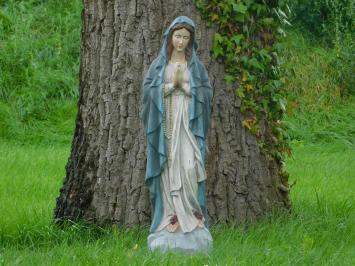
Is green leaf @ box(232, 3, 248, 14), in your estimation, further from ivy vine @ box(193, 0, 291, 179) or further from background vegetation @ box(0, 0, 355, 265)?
background vegetation @ box(0, 0, 355, 265)

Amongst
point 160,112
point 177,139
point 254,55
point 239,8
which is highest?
point 239,8

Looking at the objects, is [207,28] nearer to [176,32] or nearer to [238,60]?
[238,60]

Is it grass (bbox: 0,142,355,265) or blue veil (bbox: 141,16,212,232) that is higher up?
blue veil (bbox: 141,16,212,232)

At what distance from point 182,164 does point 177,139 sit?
6.2 inches

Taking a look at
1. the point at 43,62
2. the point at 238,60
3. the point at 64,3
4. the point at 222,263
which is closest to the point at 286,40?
the point at 238,60

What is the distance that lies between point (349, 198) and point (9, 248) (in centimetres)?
345

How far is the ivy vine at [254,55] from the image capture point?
7387mm

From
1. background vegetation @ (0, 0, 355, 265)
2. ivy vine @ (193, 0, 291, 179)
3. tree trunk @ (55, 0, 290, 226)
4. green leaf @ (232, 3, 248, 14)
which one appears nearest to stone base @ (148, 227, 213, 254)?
background vegetation @ (0, 0, 355, 265)

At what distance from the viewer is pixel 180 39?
6.22m

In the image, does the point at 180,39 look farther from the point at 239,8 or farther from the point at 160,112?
the point at 239,8

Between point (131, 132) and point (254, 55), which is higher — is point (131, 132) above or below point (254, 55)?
below

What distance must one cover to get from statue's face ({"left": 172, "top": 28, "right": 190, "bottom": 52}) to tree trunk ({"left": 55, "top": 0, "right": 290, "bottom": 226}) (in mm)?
1080

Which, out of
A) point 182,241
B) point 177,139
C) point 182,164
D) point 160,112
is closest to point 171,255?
point 182,241

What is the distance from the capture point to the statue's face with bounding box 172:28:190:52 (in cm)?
622
